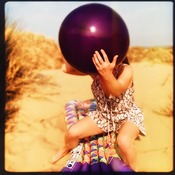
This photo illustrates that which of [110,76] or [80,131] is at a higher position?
[110,76]

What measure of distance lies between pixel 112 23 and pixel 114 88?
0.36m

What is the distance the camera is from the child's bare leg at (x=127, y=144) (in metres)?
2.02

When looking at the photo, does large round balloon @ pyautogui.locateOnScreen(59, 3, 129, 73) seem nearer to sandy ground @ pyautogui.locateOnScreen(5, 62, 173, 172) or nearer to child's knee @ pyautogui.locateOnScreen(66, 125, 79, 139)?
child's knee @ pyautogui.locateOnScreen(66, 125, 79, 139)

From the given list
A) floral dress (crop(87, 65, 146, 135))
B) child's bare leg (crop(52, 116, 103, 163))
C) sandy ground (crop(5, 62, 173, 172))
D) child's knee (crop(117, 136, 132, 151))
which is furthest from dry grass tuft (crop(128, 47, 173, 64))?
child's knee (crop(117, 136, 132, 151))

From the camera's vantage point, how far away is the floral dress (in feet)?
7.14

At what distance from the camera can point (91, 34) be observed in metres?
1.79

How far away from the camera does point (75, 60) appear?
1838 millimetres

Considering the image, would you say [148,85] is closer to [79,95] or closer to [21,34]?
[79,95]

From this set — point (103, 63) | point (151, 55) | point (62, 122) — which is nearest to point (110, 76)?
point (103, 63)

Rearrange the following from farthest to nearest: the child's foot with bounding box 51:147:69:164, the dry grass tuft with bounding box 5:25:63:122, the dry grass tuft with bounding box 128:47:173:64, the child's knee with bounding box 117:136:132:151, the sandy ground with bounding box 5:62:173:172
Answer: the dry grass tuft with bounding box 128:47:173:64 → the dry grass tuft with bounding box 5:25:63:122 → the sandy ground with bounding box 5:62:173:172 → the child's foot with bounding box 51:147:69:164 → the child's knee with bounding box 117:136:132:151

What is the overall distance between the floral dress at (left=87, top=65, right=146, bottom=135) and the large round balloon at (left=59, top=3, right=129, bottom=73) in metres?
0.37

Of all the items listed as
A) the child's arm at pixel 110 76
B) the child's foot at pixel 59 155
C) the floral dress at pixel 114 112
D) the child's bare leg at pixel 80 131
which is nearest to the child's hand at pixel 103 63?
the child's arm at pixel 110 76

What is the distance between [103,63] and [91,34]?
0.50ft

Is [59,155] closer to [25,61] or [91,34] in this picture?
[91,34]
